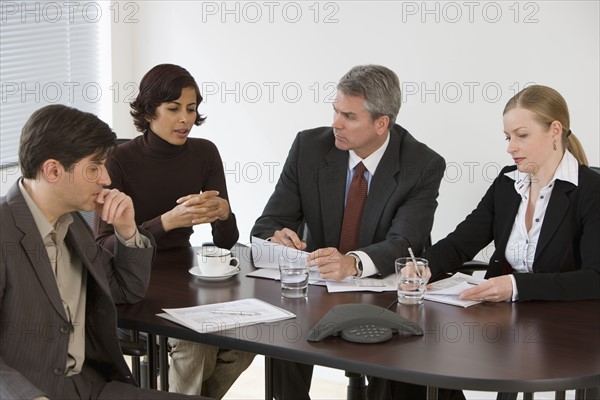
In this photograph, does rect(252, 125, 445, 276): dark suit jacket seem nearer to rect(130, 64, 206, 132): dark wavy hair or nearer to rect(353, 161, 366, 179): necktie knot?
rect(353, 161, 366, 179): necktie knot

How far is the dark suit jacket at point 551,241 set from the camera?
2719 millimetres

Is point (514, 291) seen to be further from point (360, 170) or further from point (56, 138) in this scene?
→ point (56, 138)

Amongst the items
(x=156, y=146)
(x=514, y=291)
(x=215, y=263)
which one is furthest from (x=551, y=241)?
(x=156, y=146)

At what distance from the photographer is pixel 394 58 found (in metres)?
4.12

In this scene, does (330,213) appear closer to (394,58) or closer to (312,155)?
(312,155)

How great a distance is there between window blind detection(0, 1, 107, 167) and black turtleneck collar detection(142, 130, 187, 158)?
1.11 meters

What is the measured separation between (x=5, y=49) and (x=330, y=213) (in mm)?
1875

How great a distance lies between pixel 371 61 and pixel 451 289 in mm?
1693

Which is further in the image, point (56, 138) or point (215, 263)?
point (215, 263)

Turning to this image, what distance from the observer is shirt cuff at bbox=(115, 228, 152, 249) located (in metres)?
2.73

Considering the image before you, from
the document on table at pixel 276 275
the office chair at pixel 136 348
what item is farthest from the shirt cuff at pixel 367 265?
the office chair at pixel 136 348

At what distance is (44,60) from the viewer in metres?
4.52

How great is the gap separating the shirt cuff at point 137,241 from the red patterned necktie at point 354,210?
884mm

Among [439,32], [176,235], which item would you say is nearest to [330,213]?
[176,235]
